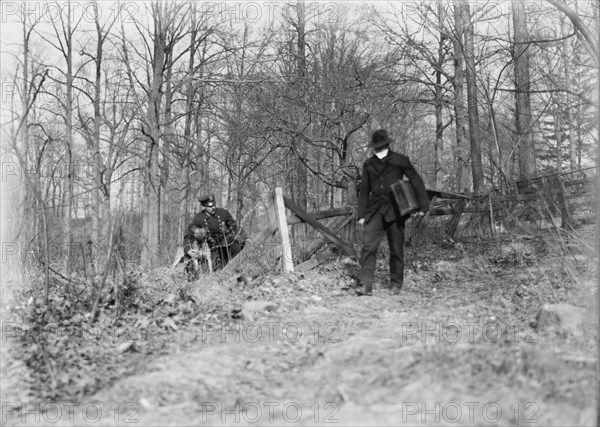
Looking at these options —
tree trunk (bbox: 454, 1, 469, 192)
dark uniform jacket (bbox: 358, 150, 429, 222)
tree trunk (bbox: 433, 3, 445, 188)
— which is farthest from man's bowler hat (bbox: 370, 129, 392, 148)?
tree trunk (bbox: 454, 1, 469, 192)

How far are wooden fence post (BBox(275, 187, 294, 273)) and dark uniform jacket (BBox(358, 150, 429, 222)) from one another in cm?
112

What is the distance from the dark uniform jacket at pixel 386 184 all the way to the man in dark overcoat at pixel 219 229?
8.42 feet

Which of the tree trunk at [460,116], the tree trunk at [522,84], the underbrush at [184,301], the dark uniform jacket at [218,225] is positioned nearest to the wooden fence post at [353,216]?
the underbrush at [184,301]

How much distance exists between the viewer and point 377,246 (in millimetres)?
6211

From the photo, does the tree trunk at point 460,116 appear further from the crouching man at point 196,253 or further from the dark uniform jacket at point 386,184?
the dark uniform jacket at point 386,184

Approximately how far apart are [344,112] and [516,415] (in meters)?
9.56

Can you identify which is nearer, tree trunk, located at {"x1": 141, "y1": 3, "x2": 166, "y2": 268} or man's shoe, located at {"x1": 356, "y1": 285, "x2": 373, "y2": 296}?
man's shoe, located at {"x1": 356, "y1": 285, "x2": 373, "y2": 296}

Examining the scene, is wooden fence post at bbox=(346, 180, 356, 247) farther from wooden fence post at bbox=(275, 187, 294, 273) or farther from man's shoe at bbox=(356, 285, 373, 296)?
man's shoe at bbox=(356, 285, 373, 296)

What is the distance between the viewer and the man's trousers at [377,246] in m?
6.16

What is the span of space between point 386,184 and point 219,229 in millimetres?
3383

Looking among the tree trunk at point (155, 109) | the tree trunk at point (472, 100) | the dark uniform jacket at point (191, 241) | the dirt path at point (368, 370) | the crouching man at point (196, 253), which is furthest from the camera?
the tree trunk at point (472, 100)

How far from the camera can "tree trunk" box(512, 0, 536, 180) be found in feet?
39.0

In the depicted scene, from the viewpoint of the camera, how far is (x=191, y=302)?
17.5 feet

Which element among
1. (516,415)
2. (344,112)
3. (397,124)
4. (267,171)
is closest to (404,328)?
(516,415)
